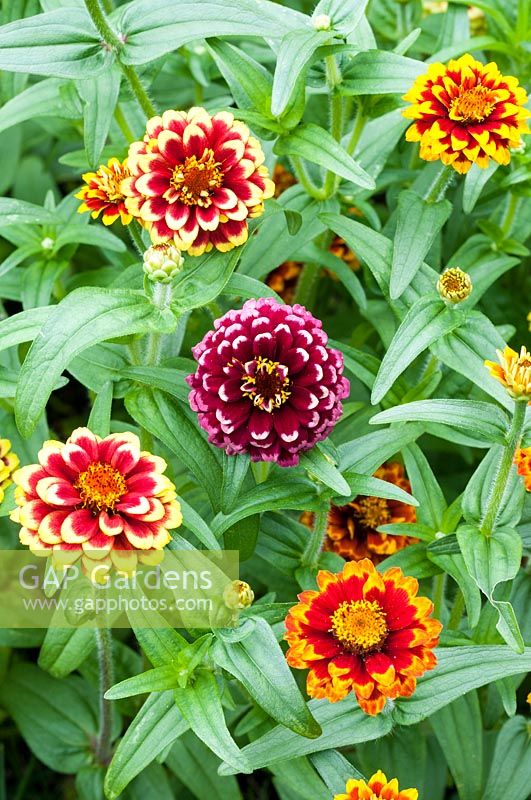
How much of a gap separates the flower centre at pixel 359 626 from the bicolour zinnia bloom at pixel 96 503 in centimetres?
26

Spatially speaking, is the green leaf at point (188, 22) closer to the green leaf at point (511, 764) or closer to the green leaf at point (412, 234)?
the green leaf at point (412, 234)

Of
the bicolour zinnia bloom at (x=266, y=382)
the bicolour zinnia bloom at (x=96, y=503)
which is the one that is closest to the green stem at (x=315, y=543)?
the bicolour zinnia bloom at (x=266, y=382)

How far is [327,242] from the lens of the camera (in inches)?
82.1

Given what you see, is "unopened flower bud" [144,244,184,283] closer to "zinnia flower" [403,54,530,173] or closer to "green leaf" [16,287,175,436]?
"green leaf" [16,287,175,436]

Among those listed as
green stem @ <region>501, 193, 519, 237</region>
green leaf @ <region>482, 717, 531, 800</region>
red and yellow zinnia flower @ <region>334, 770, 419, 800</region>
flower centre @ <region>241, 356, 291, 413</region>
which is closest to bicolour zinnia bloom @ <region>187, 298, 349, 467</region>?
flower centre @ <region>241, 356, 291, 413</region>

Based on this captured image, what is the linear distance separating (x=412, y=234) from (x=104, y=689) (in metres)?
0.95

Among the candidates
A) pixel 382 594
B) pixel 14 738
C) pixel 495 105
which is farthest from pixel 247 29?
pixel 14 738

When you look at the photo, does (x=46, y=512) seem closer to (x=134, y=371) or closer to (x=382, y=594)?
(x=134, y=371)

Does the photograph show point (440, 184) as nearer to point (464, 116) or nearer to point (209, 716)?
point (464, 116)

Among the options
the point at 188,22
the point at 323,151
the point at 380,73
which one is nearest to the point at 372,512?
the point at 323,151

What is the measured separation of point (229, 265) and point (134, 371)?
21 cm

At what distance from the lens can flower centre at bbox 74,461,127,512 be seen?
1297mm

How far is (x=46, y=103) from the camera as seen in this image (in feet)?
6.50

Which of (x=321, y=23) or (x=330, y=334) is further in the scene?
(x=330, y=334)
